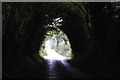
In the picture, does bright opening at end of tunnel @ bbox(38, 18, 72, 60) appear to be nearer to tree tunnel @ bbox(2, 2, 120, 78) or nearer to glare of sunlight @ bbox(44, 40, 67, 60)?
glare of sunlight @ bbox(44, 40, 67, 60)

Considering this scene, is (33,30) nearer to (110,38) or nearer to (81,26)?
(81,26)

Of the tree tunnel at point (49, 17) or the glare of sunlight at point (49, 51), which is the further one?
the glare of sunlight at point (49, 51)

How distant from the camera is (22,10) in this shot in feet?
53.0

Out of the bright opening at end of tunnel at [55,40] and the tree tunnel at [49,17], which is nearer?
the tree tunnel at [49,17]

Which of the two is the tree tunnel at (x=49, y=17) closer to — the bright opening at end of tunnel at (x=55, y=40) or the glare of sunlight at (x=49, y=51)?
the bright opening at end of tunnel at (x=55, y=40)

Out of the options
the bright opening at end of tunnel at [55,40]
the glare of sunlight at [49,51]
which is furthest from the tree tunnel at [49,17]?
the glare of sunlight at [49,51]

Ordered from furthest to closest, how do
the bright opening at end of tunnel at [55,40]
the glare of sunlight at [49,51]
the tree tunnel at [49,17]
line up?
the glare of sunlight at [49,51], the bright opening at end of tunnel at [55,40], the tree tunnel at [49,17]

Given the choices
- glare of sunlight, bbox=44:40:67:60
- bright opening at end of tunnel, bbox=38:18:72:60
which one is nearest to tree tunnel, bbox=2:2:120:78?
bright opening at end of tunnel, bbox=38:18:72:60

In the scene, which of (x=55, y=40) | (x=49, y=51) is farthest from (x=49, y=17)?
(x=49, y=51)

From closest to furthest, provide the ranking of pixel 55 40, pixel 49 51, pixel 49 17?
pixel 49 17 → pixel 55 40 → pixel 49 51

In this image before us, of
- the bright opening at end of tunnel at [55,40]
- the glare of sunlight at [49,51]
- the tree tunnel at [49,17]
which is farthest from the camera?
the glare of sunlight at [49,51]

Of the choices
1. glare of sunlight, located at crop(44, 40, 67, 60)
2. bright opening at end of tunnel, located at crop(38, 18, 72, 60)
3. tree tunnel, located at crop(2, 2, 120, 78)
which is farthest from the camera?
glare of sunlight, located at crop(44, 40, 67, 60)

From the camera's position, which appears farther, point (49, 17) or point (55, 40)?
point (55, 40)

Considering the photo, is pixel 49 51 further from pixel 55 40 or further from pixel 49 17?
pixel 49 17
